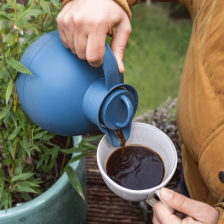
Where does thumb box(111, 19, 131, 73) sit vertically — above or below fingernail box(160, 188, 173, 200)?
above

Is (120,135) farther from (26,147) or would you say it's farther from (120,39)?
(26,147)

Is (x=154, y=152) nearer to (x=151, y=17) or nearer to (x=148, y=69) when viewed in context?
(x=148, y=69)

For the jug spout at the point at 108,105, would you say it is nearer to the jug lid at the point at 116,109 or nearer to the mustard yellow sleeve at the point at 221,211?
the jug lid at the point at 116,109

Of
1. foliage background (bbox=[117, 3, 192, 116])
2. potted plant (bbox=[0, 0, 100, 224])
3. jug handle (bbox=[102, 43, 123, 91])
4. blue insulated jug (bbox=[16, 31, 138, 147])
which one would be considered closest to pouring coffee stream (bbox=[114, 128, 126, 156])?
blue insulated jug (bbox=[16, 31, 138, 147])

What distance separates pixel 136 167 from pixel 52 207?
1.39 feet

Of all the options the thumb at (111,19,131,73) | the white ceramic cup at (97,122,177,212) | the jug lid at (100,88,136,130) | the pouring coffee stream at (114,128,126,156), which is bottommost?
the white ceramic cup at (97,122,177,212)

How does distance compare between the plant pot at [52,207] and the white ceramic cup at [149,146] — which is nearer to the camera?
the white ceramic cup at [149,146]

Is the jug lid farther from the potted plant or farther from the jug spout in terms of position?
the potted plant

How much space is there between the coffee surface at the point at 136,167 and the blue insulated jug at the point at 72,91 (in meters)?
0.16

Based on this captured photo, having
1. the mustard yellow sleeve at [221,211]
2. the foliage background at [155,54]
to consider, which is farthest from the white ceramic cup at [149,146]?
the foliage background at [155,54]

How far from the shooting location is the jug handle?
65 centimetres

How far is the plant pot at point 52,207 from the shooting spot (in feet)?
2.97

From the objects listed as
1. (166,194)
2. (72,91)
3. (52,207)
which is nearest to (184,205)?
(166,194)

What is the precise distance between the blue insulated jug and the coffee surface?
16 cm
